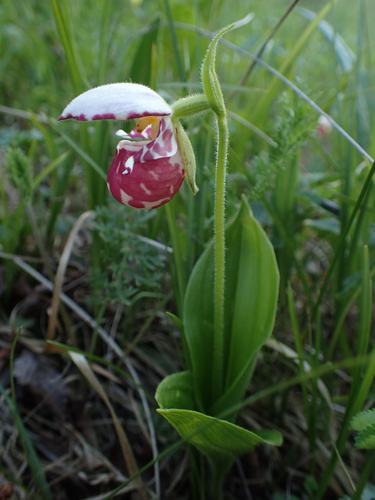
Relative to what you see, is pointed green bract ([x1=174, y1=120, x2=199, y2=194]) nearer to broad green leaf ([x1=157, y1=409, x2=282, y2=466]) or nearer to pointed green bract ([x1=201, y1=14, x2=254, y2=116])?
pointed green bract ([x1=201, y1=14, x2=254, y2=116])

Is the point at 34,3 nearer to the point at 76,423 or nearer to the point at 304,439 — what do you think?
the point at 76,423

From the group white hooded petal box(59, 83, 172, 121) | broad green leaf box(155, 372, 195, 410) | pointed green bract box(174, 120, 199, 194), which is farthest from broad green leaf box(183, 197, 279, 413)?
white hooded petal box(59, 83, 172, 121)

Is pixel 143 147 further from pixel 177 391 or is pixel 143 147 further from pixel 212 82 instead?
pixel 177 391

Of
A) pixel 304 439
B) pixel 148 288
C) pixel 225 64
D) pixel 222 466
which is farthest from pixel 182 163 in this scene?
pixel 225 64

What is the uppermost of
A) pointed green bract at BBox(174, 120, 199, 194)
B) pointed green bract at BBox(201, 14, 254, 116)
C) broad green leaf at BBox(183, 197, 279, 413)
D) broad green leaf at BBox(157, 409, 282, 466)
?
pointed green bract at BBox(201, 14, 254, 116)

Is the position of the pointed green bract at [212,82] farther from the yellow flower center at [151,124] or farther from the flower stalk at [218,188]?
the yellow flower center at [151,124]
